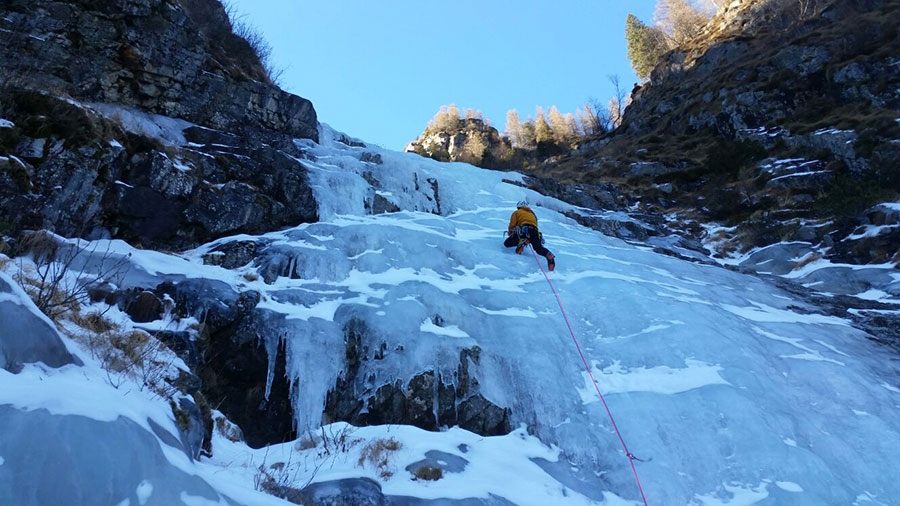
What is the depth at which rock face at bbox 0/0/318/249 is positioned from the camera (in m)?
7.57

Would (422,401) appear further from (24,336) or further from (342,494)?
(24,336)

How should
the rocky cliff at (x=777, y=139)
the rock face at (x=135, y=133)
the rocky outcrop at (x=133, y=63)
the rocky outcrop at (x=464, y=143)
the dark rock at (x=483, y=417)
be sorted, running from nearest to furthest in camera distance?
the dark rock at (x=483, y=417), the rock face at (x=135, y=133), the rocky outcrop at (x=133, y=63), the rocky cliff at (x=777, y=139), the rocky outcrop at (x=464, y=143)

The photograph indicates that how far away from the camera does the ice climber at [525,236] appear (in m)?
10.1

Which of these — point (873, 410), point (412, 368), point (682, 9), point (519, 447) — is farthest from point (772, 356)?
point (682, 9)

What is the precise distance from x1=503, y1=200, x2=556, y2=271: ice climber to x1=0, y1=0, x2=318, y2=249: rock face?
442cm

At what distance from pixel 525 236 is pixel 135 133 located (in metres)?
7.83

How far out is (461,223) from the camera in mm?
12727

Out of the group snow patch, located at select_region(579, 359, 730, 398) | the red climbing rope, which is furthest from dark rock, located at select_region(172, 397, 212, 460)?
snow patch, located at select_region(579, 359, 730, 398)

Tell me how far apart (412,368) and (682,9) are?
5113cm

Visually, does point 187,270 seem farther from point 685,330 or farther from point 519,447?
point 685,330

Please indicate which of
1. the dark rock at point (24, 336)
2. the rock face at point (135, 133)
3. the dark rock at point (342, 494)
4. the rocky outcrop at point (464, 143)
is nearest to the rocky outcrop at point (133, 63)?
the rock face at point (135, 133)

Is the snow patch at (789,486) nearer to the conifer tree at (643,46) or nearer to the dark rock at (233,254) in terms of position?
the dark rock at (233,254)

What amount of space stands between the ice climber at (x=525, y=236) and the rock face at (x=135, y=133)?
442 centimetres

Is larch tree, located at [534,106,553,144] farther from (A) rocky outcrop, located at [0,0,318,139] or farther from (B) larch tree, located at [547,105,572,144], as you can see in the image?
(A) rocky outcrop, located at [0,0,318,139]
